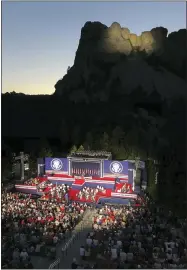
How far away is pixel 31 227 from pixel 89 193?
32.0ft

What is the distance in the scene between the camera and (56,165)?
113ft

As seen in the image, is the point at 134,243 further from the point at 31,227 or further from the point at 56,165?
the point at 56,165

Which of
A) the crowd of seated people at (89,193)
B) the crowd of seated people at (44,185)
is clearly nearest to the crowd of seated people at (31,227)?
the crowd of seated people at (89,193)

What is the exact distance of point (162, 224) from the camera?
21.0 meters

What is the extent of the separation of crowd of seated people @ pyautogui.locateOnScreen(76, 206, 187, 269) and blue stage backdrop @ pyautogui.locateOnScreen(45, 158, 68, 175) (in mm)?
12235

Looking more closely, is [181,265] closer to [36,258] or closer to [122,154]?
[36,258]

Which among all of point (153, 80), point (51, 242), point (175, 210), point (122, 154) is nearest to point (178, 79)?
point (153, 80)

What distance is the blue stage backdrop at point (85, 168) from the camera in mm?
33438

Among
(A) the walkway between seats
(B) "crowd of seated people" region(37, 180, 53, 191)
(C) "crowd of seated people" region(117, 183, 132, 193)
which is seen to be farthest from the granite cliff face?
(A) the walkway between seats

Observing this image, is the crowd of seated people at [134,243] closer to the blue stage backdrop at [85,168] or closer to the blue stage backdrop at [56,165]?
the blue stage backdrop at [85,168]

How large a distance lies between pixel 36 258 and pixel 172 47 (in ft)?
200

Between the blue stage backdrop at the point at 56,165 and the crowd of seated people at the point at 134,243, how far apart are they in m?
12.2

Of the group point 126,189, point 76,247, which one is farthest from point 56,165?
point 76,247

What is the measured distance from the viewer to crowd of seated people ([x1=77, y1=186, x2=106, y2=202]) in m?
28.4
